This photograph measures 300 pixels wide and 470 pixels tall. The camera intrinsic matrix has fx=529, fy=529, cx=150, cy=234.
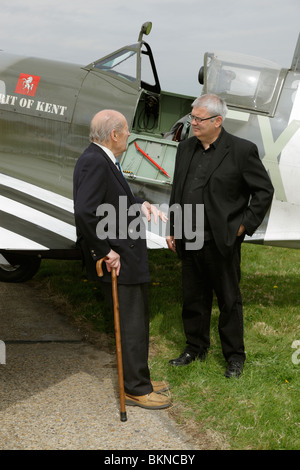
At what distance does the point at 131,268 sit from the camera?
127 inches

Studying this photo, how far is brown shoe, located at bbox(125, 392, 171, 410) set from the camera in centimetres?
336

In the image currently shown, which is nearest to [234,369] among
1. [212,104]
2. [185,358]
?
[185,358]

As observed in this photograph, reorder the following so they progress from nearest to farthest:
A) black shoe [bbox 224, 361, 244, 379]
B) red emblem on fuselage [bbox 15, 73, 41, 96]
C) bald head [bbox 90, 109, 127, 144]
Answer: bald head [bbox 90, 109, 127, 144] < black shoe [bbox 224, 361, 244, 379] < red emblem on fuselage [bbox 15, 73, 41, 96]

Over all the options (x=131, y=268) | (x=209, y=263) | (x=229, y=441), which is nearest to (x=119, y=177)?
(x=131, y=268)

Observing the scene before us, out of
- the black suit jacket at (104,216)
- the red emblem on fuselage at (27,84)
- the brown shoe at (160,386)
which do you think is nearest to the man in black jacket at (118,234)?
the black suit jacket at (104,216)

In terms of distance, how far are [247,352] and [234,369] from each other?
455mm

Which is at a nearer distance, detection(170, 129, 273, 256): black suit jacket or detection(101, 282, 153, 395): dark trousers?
detection(101, 282, 153, 395): dark trousers

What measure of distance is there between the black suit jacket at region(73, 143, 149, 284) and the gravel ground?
85 cm

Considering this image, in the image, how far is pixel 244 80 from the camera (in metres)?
4.72

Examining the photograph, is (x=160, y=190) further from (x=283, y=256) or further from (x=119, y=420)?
(x=283, y=256)

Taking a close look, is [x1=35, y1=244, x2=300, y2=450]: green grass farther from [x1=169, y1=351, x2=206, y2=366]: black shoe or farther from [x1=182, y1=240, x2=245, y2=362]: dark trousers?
[x1=182, y1=240, x2=245, y2=362]: dark trousers

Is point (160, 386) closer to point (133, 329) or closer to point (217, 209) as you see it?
point (133, 329)

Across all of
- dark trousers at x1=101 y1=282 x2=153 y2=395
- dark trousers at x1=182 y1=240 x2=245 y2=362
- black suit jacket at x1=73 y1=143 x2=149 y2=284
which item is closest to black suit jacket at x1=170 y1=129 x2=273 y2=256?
dark trousers at x1=182 y1=240 x2=245 y2=362

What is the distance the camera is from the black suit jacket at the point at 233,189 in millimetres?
3455
